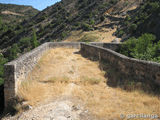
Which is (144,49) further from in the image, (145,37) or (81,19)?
(81,19)

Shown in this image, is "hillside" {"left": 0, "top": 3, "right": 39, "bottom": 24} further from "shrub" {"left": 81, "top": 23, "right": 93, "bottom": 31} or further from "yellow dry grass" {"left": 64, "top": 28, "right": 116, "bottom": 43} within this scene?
"yellow dry grass" {"left": 64, "top": 28, "right": 116, "bottom": 43}

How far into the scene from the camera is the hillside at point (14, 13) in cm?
10031

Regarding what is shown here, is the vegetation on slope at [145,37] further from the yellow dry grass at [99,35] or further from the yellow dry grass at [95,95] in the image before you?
the yellow dry grass at [95,95]

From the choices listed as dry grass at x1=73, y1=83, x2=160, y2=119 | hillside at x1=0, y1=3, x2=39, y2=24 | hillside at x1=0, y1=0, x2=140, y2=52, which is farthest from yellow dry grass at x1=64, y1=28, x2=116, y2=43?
hillside at x1=0, y1=3, x2=39, y2=24

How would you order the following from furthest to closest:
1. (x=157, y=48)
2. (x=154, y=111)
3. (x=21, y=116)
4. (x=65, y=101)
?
(x=157, y=48) → (x=65, y=101) → (x=21, y=116) → (x=154, y=111)

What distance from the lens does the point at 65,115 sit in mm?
3934

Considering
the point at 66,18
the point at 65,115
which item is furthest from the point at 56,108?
the point at 66,18

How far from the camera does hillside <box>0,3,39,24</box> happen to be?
100m

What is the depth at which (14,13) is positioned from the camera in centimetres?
11069

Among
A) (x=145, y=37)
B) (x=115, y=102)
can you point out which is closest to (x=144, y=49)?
(x=145, y=37)

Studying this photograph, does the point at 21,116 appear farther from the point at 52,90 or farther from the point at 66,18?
the point at 66,18

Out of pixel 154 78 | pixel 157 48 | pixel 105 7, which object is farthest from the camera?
pixel 105 7

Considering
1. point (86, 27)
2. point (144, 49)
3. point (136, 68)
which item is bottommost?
point (136, 68)

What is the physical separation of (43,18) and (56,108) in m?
58.3
